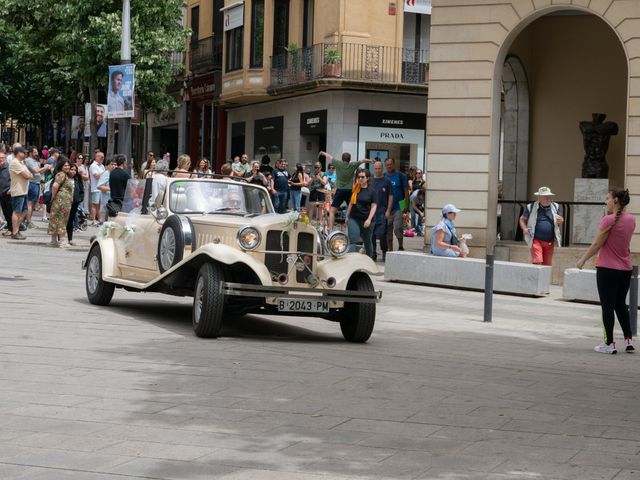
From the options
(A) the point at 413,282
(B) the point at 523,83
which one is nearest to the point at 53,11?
(B) the point at 523,83

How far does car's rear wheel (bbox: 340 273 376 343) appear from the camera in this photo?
40.8ft

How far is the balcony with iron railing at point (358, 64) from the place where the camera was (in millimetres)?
38406

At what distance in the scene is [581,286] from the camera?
18.3m

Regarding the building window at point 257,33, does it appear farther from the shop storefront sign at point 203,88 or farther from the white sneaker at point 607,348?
the white sneaker at point 607,348

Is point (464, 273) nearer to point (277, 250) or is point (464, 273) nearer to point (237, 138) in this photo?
point (277, 250)

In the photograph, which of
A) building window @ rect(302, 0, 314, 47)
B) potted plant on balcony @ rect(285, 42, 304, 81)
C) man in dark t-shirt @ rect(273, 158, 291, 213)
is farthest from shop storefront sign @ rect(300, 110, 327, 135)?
man in dark t-shirt @ rect(273, 158, 291, 213)

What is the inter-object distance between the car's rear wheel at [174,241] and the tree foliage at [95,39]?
93.0ft

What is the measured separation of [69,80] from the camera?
4812cm

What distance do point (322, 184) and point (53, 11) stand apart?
14.0 metres

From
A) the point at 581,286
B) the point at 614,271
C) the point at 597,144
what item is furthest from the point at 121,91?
the point at 614,271

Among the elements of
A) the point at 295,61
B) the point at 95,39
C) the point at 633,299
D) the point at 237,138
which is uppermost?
the point at 95,39

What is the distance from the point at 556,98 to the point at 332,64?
1226 cm

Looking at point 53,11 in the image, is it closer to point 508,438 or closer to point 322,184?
point 322,184

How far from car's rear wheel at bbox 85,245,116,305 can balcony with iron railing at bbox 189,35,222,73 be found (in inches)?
1304
